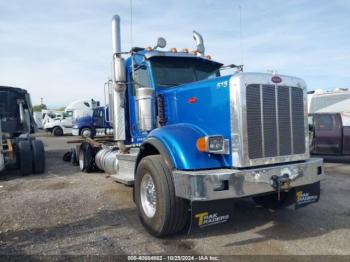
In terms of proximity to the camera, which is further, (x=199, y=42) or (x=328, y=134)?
(x=328, y=134)

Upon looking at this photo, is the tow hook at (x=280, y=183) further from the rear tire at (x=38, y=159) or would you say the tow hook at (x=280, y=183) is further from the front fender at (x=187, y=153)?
the rear tire at (x=38, y=159)

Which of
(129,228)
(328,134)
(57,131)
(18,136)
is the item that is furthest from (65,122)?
(129,228)

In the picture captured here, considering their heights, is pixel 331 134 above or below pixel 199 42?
below

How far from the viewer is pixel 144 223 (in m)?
4.96

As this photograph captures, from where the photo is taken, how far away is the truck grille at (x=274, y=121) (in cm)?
444

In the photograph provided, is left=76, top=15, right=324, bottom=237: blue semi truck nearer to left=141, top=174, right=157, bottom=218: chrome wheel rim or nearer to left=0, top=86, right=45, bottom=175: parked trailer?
left=141, top=174, right=157, bottom=218: chrome wheel rim

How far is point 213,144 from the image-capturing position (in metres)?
4.37

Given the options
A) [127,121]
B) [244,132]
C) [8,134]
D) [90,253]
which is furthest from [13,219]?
[8,134]

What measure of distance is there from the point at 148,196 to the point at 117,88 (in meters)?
2.35

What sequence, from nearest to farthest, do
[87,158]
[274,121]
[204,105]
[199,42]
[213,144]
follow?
1. [213,144]
2. [274,121]
3. [204,105]
4. [199,42]
5. [87,158]

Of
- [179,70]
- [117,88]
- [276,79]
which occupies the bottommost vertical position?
[276,79]

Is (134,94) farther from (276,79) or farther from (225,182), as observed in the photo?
(225,182)

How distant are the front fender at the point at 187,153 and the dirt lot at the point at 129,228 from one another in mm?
1030

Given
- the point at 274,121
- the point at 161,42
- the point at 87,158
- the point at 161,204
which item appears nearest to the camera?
the point at 161,204
